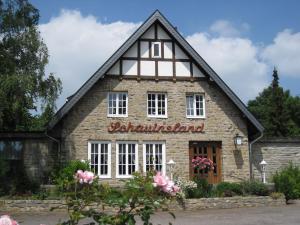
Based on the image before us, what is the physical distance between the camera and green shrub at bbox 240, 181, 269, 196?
722 inches

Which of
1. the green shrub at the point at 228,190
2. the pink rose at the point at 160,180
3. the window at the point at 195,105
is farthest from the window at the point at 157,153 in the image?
the pink rose at the point at 160,180

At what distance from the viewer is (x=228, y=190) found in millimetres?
18422

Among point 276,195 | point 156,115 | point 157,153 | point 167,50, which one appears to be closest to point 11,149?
point 157,153

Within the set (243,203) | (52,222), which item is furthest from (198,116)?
(52,222)

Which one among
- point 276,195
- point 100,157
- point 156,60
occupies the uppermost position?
point 156,60

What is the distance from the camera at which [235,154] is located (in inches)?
833

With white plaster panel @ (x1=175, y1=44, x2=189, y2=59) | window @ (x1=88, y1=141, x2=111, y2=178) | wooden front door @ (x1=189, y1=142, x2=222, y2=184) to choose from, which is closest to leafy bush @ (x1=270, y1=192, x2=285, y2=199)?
wooden front door @ (x1=189, y1=142, x2=222, y2=184)

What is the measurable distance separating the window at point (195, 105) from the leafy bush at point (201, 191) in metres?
3.70

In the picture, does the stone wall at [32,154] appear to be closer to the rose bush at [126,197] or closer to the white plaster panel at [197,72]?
the white plaster panel at [197,72]

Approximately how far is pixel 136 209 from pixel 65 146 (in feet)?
53.0

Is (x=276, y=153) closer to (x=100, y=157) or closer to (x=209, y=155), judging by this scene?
(x=209, y=155)

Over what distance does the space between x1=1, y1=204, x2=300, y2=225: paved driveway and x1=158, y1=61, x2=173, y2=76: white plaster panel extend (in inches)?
280

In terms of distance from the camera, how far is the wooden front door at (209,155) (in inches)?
826

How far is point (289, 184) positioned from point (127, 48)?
888 cm
